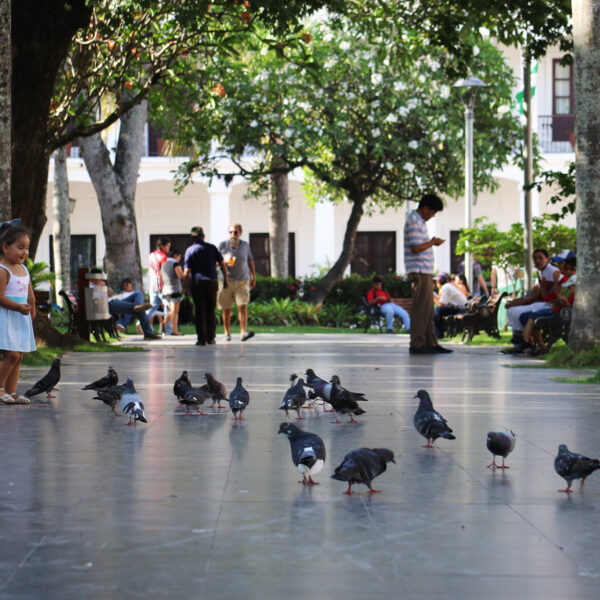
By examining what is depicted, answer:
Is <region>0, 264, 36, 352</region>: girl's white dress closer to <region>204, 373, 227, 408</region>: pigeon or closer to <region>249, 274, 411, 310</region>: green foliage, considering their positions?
<region>204, 373, 227, 408</region>: pigeon

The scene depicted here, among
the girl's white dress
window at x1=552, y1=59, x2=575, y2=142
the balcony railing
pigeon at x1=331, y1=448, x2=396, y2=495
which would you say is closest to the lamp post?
the balcony railing

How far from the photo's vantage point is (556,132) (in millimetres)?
37125

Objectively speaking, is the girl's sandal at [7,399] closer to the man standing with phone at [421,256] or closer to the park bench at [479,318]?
the man standing with phone at [421,256]

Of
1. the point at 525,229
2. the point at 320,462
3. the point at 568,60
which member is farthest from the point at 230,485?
the point at 525,229

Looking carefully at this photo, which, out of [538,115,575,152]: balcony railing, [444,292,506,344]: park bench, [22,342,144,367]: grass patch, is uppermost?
[538,115,575,152]: balcony railing

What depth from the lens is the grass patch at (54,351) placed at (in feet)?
41.5

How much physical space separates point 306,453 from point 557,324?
928 centimetres

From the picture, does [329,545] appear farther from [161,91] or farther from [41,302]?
[161,91]

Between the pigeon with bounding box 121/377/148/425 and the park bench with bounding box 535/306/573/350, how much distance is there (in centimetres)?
748

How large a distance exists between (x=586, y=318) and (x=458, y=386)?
9.07ft

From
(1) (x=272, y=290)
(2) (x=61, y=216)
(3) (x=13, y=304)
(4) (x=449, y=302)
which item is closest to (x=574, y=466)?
(3) (x=13, y=304)

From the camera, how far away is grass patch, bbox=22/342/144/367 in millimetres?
12658

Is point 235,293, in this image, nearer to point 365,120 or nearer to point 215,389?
point 365,120

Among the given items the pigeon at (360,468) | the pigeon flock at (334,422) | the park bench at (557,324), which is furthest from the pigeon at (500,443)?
the park bench at (557,324)
